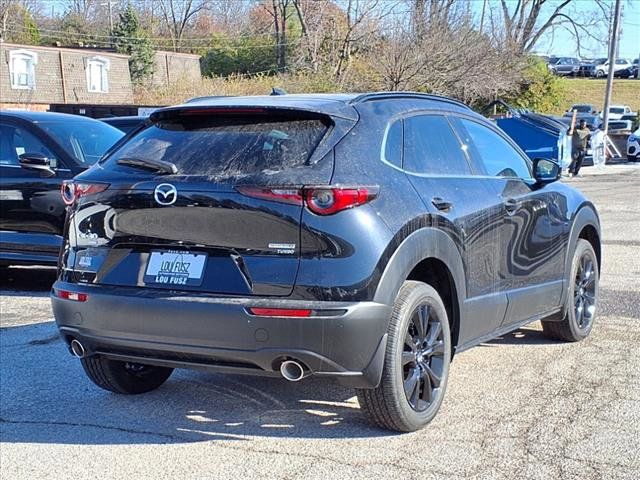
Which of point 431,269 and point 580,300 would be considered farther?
point 580,300

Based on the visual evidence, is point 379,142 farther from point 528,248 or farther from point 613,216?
point 613,216

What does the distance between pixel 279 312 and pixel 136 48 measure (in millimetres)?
54653

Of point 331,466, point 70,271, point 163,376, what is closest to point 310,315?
point 331,466

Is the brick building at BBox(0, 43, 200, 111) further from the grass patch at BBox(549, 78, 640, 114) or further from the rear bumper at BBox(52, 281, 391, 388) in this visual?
the rear bumper at BBox(52, 281, 391, 388)

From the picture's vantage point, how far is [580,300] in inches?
264

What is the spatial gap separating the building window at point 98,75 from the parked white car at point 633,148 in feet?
100

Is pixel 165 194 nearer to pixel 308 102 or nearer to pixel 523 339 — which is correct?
pixel 308 102

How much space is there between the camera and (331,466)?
4.26 m

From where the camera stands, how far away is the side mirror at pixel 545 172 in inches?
245

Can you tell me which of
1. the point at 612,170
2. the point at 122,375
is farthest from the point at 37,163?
the point at 612,170

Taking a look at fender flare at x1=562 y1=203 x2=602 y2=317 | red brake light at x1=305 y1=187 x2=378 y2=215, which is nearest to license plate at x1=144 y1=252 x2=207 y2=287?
red brake light at x1=305 y1=187 x2=378 y2=215

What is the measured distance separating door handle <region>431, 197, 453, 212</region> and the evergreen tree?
2054 inches

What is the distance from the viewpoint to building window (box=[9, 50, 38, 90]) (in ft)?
149

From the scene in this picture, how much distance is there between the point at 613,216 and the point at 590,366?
999cm
